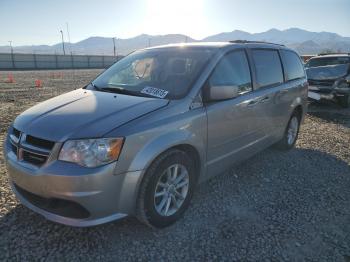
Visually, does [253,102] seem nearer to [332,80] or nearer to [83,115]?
[83,115]

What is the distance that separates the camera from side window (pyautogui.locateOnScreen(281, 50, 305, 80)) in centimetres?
550

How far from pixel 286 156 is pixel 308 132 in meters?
2.13

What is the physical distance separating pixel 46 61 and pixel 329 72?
42.5 metres

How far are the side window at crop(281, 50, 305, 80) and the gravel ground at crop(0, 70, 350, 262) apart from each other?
5.63 ft

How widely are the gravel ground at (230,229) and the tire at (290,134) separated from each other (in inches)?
36.0

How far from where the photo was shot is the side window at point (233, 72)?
371 centimetres

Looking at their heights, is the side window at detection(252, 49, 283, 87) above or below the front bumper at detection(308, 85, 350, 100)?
above

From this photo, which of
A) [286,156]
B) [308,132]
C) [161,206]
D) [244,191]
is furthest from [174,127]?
[308,132]

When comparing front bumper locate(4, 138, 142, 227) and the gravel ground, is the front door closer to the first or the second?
the gravel ground

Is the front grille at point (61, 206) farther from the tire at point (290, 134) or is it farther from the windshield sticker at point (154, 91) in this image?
the tire at point (290, 134)

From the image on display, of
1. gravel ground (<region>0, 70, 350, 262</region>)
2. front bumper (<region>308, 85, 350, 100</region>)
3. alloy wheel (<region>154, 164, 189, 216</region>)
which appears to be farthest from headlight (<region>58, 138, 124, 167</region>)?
front bumper (<region>308, 85, 350, 100</region>)

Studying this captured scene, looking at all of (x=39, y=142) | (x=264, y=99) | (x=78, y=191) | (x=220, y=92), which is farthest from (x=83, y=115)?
(x=264, y=99)

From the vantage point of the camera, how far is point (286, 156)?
5723mm

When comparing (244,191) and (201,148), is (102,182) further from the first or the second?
(244,191)
